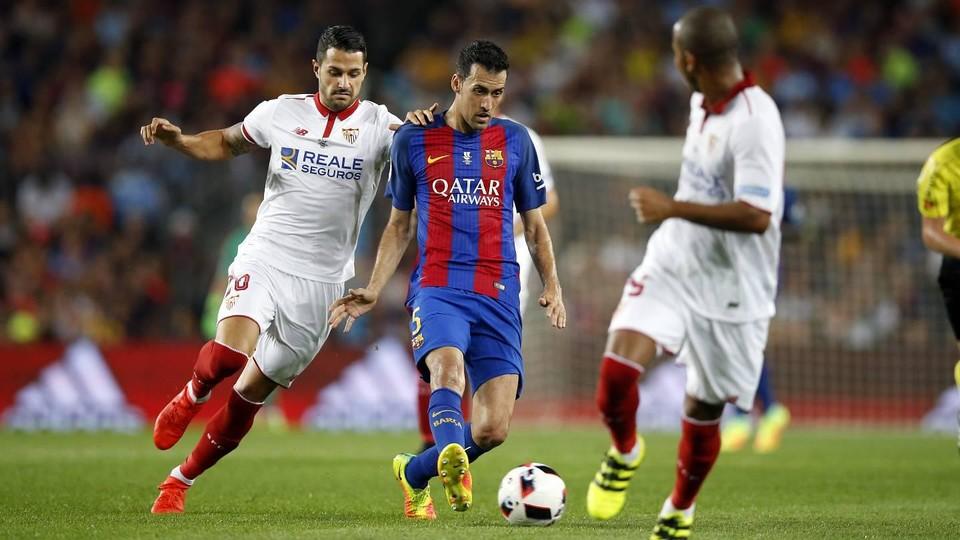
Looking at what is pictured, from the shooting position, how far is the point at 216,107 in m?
19.8

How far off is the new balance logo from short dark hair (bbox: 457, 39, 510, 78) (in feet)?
32.8

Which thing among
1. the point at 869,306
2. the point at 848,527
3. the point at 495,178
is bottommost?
the point at 869,306

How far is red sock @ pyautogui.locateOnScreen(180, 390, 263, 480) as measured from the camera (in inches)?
306

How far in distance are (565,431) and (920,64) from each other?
885cm

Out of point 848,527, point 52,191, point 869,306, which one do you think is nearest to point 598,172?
point 869,306

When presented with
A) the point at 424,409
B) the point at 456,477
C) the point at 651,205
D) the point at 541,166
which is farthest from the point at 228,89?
the point at 651,205

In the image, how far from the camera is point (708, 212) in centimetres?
616

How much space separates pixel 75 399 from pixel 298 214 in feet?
30.3

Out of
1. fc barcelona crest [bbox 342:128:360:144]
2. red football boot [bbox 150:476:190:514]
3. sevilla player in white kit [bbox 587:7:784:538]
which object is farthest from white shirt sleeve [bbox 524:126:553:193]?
red football boot [bbox 150:476:190:514]

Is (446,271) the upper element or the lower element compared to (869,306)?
upper

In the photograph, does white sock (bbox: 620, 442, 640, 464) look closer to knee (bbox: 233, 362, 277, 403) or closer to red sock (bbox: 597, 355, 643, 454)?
red sock (bbox: 597, 355, 643, 454)

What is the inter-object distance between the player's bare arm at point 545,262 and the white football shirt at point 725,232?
723mm

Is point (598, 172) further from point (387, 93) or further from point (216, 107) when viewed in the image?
point (216, 107)

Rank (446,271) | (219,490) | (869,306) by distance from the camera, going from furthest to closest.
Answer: (869,306), (219,490), (446,271)
